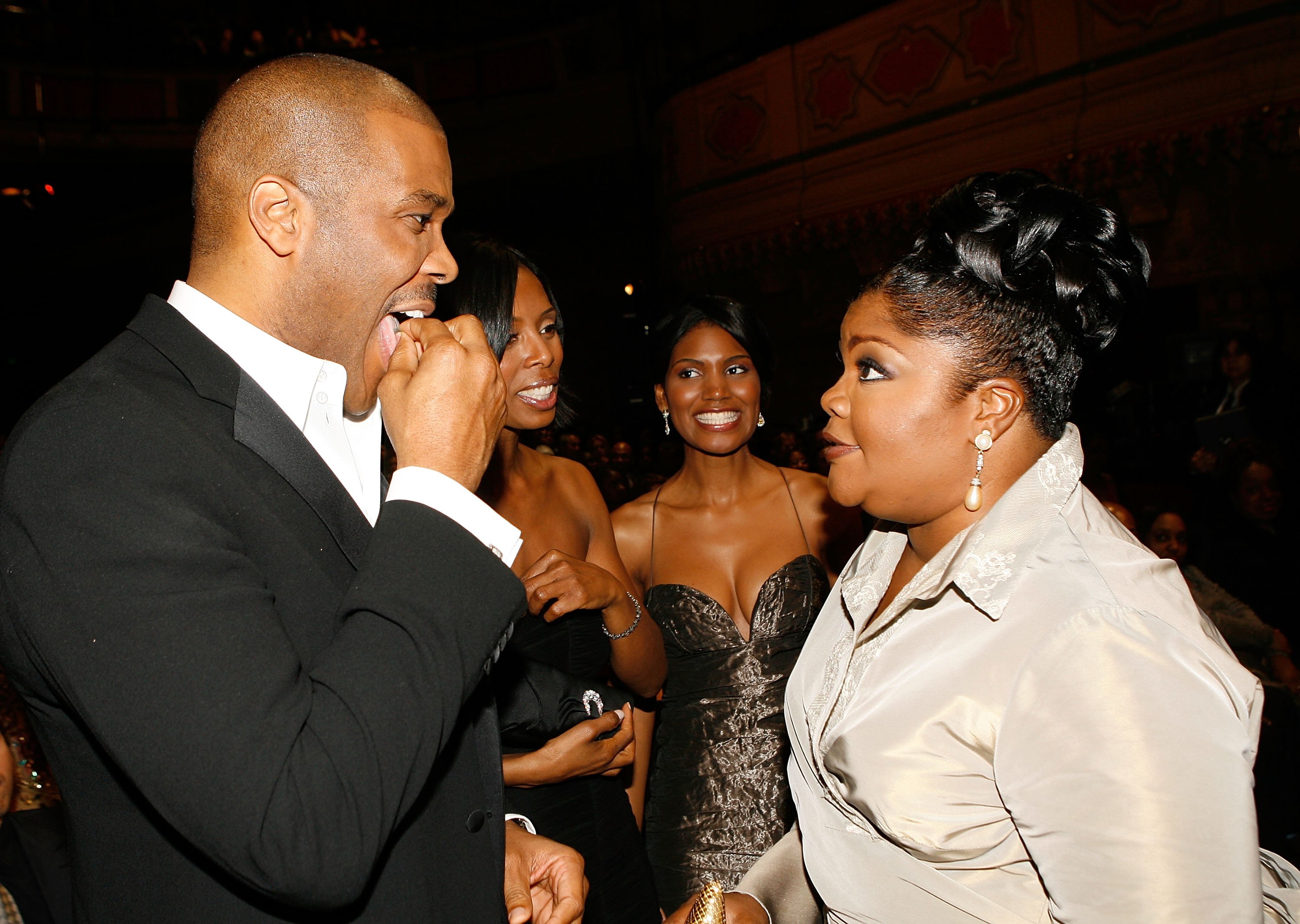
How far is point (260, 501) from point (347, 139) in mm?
516

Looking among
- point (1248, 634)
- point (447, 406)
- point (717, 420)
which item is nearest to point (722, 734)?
point (717, 420)

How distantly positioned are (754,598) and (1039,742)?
1.64 metres

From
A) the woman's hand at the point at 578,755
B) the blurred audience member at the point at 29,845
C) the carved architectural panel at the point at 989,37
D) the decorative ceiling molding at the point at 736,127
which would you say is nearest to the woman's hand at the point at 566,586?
the woman's hand at the point at 578,755

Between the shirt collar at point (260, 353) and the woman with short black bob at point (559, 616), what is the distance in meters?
0.74

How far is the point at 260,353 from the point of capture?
1109mm

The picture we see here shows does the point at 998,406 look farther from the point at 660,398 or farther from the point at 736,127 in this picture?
the point at 736,127

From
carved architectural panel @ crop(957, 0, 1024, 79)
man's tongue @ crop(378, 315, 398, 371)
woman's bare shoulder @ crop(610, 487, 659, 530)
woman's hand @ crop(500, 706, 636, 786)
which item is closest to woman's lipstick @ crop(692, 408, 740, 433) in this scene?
woman's bare shoulder @ crop(610, 487, 659, 530)

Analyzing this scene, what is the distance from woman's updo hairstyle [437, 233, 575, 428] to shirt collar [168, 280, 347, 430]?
1107 millimetres

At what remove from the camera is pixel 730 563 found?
2807 millimetres

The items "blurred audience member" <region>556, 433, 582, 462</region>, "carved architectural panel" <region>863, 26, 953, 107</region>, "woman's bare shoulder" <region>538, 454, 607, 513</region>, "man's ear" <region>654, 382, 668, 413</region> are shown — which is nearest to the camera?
"woman's bare shoulder" <region>538, 454, 607, 513</region>

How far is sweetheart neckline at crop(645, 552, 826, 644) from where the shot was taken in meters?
2.67

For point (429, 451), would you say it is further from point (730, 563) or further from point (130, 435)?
point (730, 563)

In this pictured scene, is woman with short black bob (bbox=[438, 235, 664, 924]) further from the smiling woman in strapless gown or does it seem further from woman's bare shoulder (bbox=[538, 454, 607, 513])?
the smiling woman in strapless gown

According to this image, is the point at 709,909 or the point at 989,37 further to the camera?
the point at 989,37
